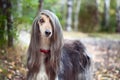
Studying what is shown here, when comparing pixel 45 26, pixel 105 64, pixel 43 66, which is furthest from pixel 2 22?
pixel 105 64

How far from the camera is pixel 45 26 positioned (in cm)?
512

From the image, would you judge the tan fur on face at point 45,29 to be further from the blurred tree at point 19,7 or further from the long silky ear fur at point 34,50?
the blurred tree at point 19,7

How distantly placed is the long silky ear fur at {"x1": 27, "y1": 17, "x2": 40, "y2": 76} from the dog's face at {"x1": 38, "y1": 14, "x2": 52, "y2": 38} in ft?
0.25

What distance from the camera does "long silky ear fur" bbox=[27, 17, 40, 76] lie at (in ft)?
17.1

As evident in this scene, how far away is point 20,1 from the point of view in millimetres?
8125

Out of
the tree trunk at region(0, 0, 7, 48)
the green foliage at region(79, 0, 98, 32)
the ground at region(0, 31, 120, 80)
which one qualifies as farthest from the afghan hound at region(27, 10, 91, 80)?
the green foliage at region(79, 0, 98, 32)

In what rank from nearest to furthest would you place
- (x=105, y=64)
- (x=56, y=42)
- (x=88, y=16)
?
(x=56, y=42) < (x=105, y=64) < (x=88, y=16)

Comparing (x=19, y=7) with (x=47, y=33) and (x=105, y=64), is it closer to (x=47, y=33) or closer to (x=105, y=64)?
(x=105, y=64)

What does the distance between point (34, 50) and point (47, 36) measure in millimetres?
313

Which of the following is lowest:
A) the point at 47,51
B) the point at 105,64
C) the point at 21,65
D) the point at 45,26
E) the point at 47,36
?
the point at 105,64

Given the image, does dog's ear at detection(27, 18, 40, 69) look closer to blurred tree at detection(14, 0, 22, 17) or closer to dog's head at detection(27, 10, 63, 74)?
dog's head at detection(27, 10, 63, 74)

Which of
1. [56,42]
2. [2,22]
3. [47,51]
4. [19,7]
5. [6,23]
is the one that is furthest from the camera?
[19,7]

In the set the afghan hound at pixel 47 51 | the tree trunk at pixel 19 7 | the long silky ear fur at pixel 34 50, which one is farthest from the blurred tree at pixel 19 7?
the long silky ear fur at pixel 34 50

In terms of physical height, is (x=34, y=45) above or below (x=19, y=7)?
below
